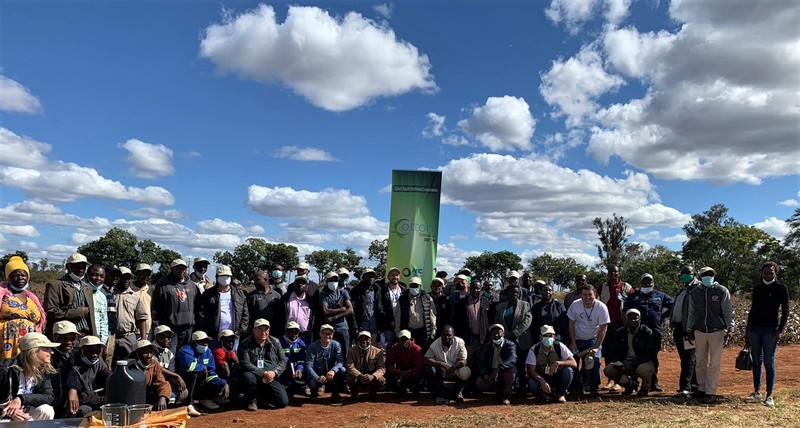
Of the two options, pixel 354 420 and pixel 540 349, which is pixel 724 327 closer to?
pixel 540 349

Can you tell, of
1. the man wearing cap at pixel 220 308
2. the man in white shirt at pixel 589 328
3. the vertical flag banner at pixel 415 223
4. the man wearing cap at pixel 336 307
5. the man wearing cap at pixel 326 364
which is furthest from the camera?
the vertical flag banner at pixel 415 223

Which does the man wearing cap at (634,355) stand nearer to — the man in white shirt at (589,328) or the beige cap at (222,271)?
the man in white shirt at (589,328)

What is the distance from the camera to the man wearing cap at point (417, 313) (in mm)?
9594

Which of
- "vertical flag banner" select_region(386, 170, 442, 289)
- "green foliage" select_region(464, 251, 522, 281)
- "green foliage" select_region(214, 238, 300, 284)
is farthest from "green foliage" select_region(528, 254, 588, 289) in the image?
"vertical flag banner" select_region(386, 170, 442, 289)

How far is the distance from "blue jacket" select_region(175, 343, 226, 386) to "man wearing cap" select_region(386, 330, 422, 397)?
254cm

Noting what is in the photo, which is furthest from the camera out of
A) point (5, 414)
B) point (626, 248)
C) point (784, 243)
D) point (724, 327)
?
point (626, 248)

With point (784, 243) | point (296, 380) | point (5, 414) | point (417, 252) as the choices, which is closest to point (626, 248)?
point (784, 243)

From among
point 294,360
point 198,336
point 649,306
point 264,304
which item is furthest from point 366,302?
point 649,306

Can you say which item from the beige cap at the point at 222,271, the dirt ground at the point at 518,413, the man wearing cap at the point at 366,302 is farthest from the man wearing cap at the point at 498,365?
the beige cap at the point at 222,271

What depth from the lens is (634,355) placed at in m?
9.22

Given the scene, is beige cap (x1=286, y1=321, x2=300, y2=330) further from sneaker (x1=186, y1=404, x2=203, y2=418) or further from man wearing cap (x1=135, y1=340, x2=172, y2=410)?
man wearing cap (x1=135, y1=340, x2=172, y2=410)

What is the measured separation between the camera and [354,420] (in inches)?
305

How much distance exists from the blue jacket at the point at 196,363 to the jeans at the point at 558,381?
454cm

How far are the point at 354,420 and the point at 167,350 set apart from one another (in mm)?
2735
